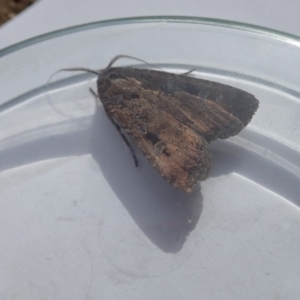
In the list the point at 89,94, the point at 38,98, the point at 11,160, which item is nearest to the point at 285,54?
the point at 89,94

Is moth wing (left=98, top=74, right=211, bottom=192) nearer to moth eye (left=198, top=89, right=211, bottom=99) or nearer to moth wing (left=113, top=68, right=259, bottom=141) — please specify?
moth wing (left=113, top=68, right=259, bottom=141)

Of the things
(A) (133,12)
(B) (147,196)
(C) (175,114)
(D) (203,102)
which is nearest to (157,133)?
(C) (175,114)

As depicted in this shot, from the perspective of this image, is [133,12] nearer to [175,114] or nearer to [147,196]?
[175,114]

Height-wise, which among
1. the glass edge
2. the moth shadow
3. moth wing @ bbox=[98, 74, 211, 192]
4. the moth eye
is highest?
the glass edge

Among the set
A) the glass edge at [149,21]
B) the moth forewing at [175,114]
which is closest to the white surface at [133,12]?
the glass edge at [149,21]

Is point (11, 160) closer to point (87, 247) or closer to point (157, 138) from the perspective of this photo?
point (87, 247)

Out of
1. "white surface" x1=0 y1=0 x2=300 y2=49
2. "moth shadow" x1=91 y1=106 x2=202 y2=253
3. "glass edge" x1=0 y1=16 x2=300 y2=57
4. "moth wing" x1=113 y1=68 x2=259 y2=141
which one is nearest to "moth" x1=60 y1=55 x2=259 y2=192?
"moth wing" x1=113 y1=68 x2=259 y2=141
